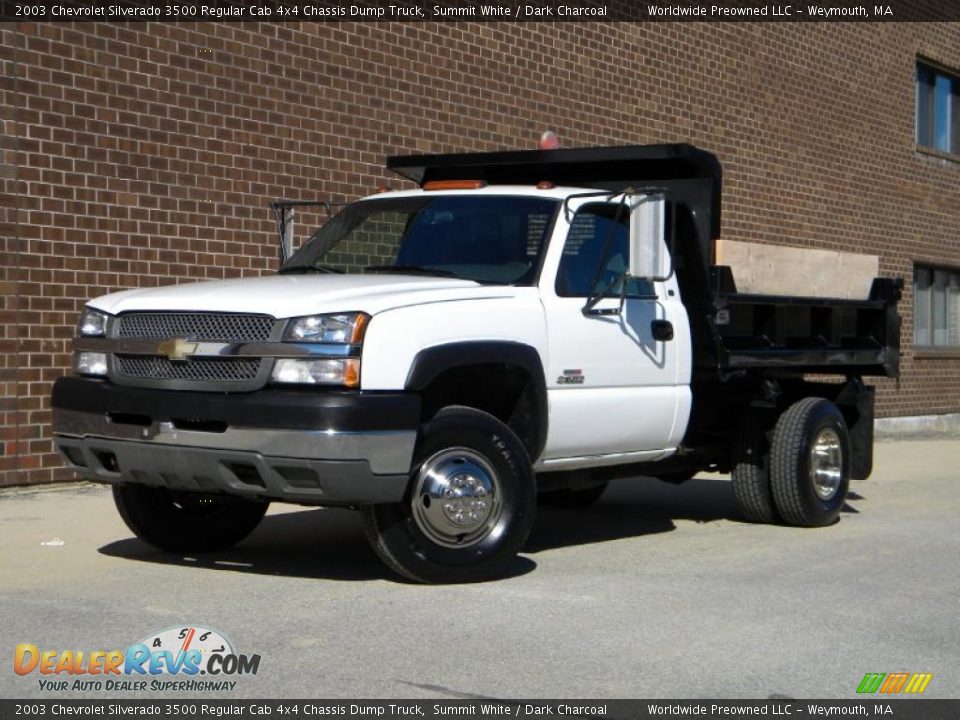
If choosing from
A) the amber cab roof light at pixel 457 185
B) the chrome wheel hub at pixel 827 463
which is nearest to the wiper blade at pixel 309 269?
the amber cab roof light at pixel 457 185

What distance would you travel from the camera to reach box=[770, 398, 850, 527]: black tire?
970 cm

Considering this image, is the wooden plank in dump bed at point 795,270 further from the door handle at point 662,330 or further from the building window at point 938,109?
the building window at point 938,109

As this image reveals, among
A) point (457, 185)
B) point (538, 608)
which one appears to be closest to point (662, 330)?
point (457, 185)

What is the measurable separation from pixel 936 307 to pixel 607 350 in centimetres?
1737

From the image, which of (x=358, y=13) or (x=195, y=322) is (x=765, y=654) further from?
(x=358, y=13)

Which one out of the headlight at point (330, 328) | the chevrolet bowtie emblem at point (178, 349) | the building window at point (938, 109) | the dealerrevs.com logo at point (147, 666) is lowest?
the dealerrevs.com logo at point (147, 666)

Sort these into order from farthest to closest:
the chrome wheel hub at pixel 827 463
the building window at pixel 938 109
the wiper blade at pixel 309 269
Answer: the building window at pixel 938 109 → the chrome wheel hub at pixel 827 463 → the wiper blade at pixel 309 269

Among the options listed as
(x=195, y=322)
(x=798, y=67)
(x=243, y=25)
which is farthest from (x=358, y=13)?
(x=798, y=67)

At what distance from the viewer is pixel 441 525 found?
7.21 metres

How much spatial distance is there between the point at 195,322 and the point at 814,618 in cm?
327

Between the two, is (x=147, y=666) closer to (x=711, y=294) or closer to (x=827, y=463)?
(x=711, y=294)

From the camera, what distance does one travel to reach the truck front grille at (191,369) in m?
6.99

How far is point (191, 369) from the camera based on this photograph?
716 centimetres

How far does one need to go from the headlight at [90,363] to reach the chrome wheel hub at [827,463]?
4.82 meters
